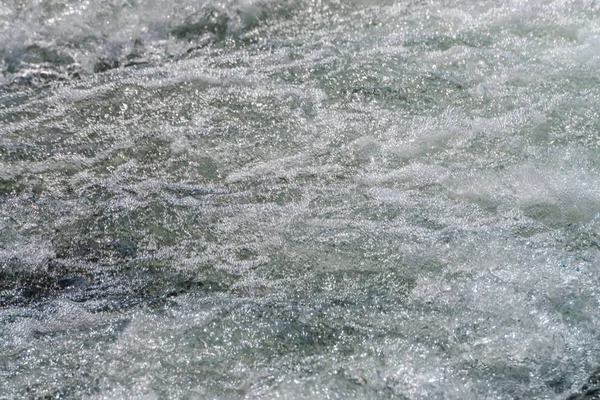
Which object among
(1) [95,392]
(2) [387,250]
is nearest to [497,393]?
(2) [387,250]

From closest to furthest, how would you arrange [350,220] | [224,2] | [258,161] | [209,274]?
1. [209,274]
2. [350,220]
3. [258,161]
4. [224,2]

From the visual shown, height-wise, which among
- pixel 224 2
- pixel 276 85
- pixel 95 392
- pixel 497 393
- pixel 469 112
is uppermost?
pixel 224 2

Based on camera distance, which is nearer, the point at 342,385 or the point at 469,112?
the point at 342,385

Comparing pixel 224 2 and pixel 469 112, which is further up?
pixel 224 2

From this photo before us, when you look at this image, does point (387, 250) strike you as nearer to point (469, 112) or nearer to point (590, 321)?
point (590, 321)

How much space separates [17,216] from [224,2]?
1789 mm

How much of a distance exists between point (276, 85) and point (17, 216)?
1.35 meters

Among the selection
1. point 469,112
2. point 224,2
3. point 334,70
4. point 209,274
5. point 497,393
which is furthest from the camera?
point 224,2

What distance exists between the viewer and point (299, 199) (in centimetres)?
255

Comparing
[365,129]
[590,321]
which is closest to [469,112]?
[365,129]

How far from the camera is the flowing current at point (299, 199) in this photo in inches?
78.3

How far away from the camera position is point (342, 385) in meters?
1.90

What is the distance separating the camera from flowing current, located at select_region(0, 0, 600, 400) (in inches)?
78.3

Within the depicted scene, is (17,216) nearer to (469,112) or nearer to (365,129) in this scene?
(365,129)
